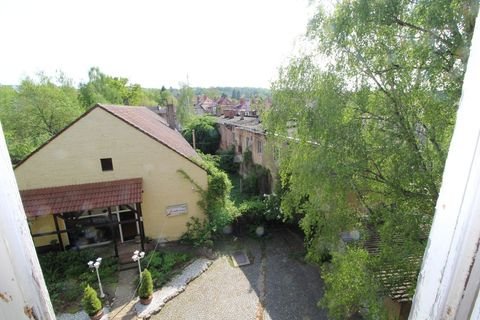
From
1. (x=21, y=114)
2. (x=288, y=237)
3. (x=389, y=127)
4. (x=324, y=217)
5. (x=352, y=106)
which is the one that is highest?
(x=352, y=106)


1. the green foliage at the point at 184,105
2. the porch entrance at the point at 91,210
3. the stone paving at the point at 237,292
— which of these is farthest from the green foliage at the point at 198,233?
the green foliage at the point at 184,105

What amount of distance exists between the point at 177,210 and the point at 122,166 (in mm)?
2949

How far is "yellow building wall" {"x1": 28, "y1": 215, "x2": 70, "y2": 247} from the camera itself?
10016mm

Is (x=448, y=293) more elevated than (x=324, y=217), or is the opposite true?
(x=448, y=293)

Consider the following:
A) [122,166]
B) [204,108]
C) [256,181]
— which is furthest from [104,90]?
[122,166]

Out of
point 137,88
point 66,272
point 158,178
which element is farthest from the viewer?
point 137,88

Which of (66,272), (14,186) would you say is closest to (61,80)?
(66,272)

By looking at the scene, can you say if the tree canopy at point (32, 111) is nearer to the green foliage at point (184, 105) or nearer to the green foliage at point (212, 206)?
the green foliage at point (212, 206)

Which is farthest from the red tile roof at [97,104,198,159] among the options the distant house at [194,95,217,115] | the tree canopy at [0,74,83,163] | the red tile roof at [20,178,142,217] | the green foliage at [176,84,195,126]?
the distant house at [194,95,217,115]

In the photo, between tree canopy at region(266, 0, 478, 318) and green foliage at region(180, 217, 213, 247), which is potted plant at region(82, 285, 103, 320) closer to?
green foliage at region(180, 217, 213, 247)

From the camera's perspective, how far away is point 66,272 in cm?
898

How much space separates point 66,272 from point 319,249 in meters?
8.67

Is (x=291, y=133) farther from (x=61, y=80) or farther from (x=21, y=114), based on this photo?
(x=61, y=80)

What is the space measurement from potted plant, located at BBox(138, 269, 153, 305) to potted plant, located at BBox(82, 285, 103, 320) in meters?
1.12
